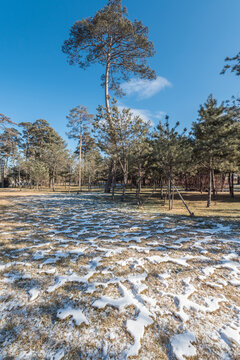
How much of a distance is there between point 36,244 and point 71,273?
1735 millimetres

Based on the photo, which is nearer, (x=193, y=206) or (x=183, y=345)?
(x=183, y=345)

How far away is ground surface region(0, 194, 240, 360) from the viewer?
144 cm

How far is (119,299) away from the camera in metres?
2.02

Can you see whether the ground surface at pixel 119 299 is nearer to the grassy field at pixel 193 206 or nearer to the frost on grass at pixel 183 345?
the frost on grass at pixel 183 345

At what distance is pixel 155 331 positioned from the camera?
158 cm

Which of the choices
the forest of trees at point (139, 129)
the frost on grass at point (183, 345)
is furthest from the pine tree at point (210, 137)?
the frost on grass at point (183, 345)

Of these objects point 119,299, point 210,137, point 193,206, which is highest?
point 210,137

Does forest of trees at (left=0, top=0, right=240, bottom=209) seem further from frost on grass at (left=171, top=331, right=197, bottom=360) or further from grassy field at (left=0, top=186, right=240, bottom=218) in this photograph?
frost on grass at (left=171, top=331, right=197, bottom=360)

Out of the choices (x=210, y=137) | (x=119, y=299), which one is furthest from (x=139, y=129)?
(x=119, y=299)

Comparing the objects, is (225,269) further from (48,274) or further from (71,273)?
(48,274)

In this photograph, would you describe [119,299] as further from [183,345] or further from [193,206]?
[193,206]

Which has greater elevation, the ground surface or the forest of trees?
the forest of trees

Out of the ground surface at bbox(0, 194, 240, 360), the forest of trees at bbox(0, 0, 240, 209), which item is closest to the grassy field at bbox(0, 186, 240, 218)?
the forest of trees at bbox(0, 0, 240, 209)

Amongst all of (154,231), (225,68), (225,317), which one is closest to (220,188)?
(225,68)
